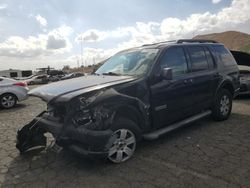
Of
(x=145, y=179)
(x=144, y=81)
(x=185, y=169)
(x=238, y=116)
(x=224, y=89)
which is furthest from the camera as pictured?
(x=238, y=116)

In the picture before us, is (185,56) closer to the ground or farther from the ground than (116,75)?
farther from the ground

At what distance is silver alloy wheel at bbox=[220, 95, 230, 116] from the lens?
6.22 m

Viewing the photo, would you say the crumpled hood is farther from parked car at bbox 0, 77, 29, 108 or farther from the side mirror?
parked car at bbox 0, 77, 29, 108

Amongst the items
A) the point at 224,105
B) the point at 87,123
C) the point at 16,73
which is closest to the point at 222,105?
the point at 224,105

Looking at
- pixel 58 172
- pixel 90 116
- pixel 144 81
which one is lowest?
pixel 58 172

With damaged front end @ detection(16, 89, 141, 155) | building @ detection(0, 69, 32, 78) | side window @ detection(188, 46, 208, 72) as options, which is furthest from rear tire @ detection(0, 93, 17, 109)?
building @ detection(0, 69, 32, 78)

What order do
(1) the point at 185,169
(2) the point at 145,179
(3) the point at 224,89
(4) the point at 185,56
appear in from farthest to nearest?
(3) the point at 224,89 < (4) the point at 185,56 < (1) the point at 185,169 < (2) the point at 145,179

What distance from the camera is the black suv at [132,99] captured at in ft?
11.8

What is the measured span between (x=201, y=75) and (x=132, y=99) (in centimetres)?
214

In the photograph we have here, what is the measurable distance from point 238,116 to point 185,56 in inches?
106

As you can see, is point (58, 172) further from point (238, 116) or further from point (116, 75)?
Result: point (238, 116)

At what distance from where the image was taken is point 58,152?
463 cm

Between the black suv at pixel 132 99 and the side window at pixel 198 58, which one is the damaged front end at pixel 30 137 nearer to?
the black suv at pixel 132 99

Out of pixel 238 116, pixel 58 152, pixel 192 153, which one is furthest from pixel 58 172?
pixel 238 116
